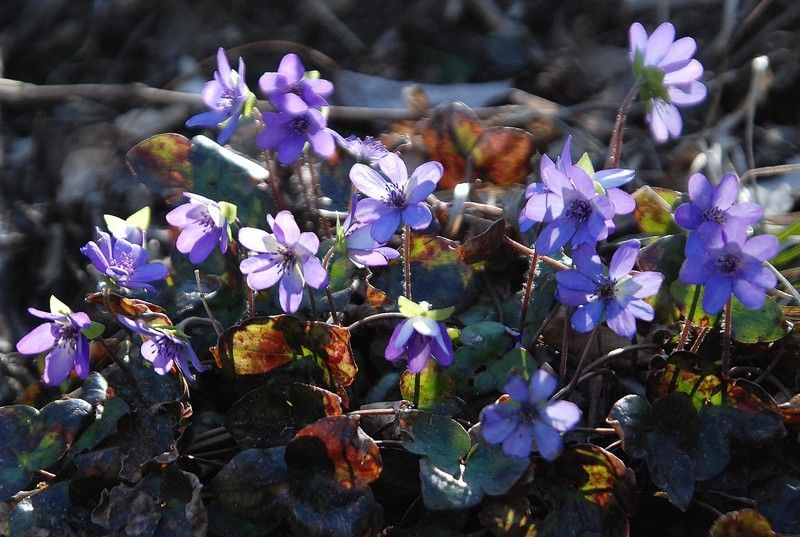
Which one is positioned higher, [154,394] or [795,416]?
[795,416]

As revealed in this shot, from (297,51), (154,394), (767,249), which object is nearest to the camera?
(767,249)

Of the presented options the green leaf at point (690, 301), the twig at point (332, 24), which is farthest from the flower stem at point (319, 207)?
the twig at point (332, 24)

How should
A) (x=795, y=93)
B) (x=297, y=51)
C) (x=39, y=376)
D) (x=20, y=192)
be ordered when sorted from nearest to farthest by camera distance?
(x=39, y=376), (x=20, y=192), (x=795, y=93), (x=297, y=51)

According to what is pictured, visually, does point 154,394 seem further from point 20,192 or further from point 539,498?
point 20,192

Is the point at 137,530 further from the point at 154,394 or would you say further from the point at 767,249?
the point at 767,249

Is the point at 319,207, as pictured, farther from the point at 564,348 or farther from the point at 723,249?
the point at 723,249

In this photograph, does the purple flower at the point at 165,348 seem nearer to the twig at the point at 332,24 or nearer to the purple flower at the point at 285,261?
the purple flower at the point at 285,261

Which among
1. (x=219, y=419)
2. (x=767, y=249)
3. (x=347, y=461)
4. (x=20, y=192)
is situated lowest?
(x=20, y=192)

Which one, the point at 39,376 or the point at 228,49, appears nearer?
the point at 39,376

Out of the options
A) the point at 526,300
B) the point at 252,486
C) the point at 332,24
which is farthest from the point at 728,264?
the point at 332,24

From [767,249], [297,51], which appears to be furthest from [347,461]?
[297,51]
